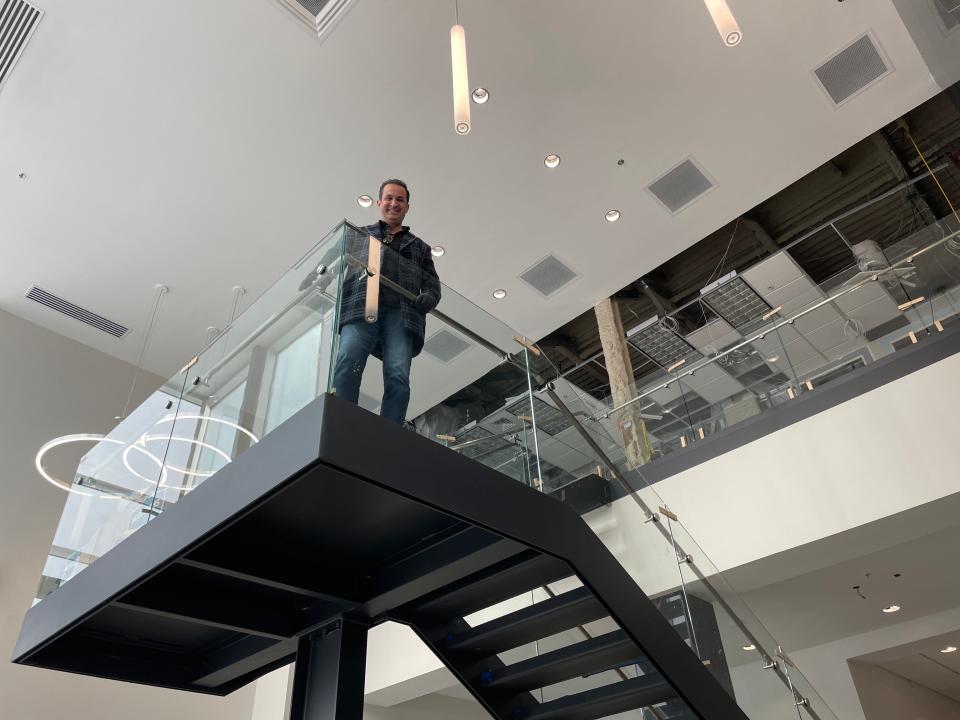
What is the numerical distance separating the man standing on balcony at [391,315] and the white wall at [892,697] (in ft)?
24.4

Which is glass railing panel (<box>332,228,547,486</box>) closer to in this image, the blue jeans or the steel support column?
the blue jeans

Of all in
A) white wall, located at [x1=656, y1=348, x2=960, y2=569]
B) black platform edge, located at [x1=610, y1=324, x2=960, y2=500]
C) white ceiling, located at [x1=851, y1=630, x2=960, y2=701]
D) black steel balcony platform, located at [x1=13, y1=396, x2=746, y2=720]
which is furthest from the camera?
white ceiling, located at [x1=851, y1=630, x2=960, y2=701]

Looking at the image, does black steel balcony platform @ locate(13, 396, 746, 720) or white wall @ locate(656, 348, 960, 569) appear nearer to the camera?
black steel balcony platform @ locate(13, 396, 746, 720)

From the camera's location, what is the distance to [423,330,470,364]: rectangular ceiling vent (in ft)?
11.0

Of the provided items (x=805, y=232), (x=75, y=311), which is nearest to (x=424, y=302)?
(x=75, y=311)

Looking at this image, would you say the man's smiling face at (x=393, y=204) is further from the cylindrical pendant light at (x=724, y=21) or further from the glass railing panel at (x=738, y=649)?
the glass railing panel at (x=738, y=649)

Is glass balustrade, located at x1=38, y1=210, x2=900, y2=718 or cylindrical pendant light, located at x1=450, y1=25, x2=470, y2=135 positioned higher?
cylindrical pendant light, located at x1=450, y1=25, x2=470, y2=135

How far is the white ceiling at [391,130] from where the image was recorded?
5.64 meters

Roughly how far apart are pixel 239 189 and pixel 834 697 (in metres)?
8.25

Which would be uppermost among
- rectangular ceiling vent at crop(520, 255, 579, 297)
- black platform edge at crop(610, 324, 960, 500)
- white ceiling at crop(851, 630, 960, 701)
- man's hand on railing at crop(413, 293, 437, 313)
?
rectangular ceiling vent at crop(520, 255, 579, 297)

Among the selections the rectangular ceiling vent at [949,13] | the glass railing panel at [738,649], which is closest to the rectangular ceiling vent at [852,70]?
the rectangular ceiling vent at [949,13]

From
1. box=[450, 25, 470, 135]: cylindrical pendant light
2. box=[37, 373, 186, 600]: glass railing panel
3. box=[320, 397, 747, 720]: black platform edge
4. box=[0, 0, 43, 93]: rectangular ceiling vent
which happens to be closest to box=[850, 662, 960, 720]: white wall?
box=[320, 397, 747, 720]: black platform edge

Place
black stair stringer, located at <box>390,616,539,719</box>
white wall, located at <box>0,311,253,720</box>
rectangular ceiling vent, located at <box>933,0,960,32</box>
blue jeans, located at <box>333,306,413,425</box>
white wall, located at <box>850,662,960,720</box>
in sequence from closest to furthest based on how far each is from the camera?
blue jeans, located at <box>333,306,413,425</box> → black stair stringer, located at <box>390,616,539,719</box> → rectangular ceiling vent, located at <box>933,0,960,32</box> → white wall, located at <box>0,311,253,720</box> → white wall, located at <box>850,662,960,720</box>

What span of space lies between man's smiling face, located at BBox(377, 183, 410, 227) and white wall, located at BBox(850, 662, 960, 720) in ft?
25.0
